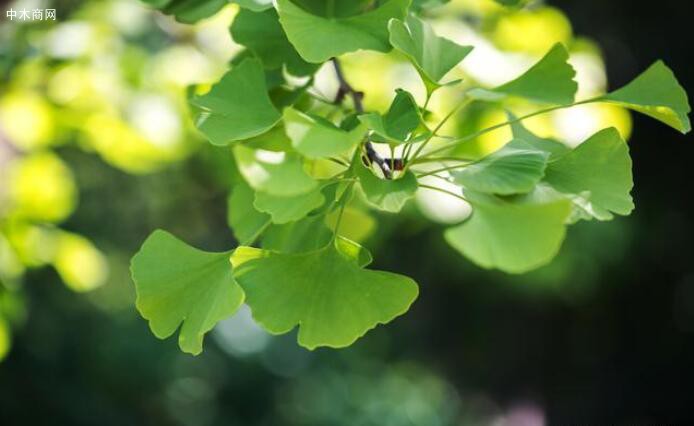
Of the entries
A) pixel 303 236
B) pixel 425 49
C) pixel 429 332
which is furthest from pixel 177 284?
pixel 429 332

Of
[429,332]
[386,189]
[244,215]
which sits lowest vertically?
[429,332]

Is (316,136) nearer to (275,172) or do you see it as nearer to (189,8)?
(275,172)

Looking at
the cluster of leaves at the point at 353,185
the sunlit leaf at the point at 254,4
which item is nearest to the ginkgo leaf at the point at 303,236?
the cluster of leaves at the point at 353,185

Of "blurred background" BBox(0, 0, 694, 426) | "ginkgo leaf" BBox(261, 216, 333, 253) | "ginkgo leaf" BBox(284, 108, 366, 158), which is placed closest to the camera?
"ginkgo leaf" BBox(284, 108, 366, 158)

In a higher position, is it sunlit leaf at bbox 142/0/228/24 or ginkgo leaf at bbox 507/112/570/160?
sunlit leaf at bbox 142/0/228/24

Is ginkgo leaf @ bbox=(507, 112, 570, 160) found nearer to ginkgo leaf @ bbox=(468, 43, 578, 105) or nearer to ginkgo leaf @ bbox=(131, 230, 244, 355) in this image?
ginkgo leaf @ bbox=(468, 43, 578, 105)

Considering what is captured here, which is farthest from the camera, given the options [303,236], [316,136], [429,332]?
[429,332]

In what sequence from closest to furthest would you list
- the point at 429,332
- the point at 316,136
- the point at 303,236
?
the point at 316,136, the point at 303,236, the point at 429,332

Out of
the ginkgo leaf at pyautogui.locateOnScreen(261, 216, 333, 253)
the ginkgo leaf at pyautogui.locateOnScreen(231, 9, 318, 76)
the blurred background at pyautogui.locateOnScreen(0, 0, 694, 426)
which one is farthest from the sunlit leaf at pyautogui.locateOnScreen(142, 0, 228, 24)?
the blurred background at pyautogui.locateOnScreen(0, 0, 694, 426)
